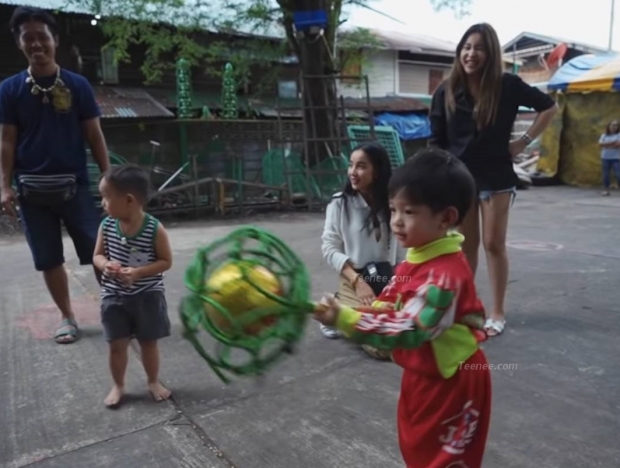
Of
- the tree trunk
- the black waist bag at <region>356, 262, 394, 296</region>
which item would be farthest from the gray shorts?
the tree trunk

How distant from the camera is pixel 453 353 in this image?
54.5 inches

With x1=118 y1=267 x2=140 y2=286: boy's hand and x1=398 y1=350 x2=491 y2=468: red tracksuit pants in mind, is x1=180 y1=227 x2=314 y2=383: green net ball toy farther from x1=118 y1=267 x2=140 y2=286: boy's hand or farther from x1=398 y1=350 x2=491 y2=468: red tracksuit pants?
x1=118 y1=267 x2=140 y2=286: boy's hand

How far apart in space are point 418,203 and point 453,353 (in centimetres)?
39

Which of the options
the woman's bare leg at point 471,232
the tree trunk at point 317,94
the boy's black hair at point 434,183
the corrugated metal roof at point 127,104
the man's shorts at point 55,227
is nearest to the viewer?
the boy's black hair at point 434,183

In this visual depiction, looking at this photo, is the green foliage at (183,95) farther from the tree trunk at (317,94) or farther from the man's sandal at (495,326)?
the man's sandal at (495,326)

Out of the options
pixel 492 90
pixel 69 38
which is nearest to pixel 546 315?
pixel 492 90

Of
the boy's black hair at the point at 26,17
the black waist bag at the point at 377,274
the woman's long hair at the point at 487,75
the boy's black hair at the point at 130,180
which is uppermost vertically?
the boy's black hair at the point at 26,17

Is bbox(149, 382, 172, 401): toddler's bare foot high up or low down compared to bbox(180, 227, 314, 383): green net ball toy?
down

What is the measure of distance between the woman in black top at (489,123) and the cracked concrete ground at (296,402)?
0.60 m

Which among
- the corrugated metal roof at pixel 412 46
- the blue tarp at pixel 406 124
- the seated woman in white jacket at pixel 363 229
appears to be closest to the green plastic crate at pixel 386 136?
the blue tarp at pixel 406 124

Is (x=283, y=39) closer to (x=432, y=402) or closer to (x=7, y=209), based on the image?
(x=7, y=209)

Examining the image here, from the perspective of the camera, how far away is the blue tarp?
52.5ft

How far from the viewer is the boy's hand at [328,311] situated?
1.24m

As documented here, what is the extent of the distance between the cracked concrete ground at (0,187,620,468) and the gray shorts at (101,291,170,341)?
0.32 meters
